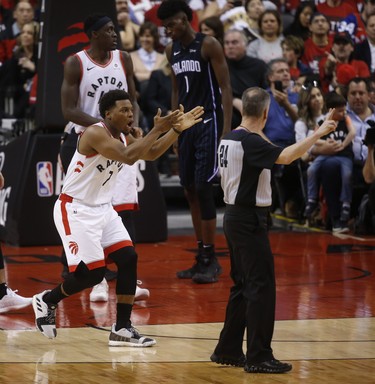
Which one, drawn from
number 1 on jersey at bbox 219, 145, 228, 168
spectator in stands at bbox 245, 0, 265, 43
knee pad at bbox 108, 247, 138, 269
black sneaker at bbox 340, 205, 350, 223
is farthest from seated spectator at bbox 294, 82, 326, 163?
number 1 on jersey at bbox 219, 145, 228, 168

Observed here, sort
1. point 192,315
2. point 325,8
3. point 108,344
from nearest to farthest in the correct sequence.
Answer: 1. point 108,344
2. point 192,315
3. point 325,8

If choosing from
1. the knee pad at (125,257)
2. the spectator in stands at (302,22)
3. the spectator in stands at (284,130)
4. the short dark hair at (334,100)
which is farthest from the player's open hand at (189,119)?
the spectator in stands at (302,22)

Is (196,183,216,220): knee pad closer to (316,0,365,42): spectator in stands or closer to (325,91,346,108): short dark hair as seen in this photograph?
(325,91,346,108): short dark hair

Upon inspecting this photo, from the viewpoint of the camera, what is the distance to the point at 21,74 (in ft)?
49.6

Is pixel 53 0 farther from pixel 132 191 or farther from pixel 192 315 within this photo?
pixel 192 315

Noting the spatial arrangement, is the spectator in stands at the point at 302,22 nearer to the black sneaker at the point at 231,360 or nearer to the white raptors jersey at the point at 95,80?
the white raptors jersey at the point at 95,80

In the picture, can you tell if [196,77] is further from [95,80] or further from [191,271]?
[191,271]

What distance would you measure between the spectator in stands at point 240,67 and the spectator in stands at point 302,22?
9.40ft

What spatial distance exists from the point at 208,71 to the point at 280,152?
357cm

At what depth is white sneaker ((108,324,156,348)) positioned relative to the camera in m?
7.30

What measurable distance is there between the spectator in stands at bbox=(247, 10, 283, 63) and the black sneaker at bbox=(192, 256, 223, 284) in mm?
5960

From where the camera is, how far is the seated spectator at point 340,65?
1440 centimetres

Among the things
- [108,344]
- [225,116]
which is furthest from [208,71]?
[108,344]

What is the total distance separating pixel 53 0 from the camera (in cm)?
1164
